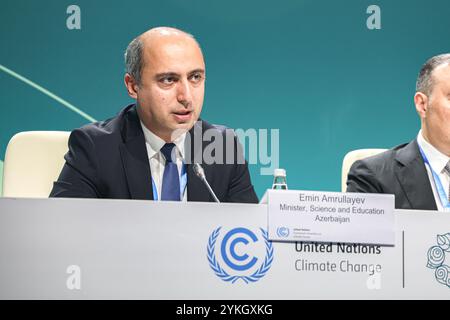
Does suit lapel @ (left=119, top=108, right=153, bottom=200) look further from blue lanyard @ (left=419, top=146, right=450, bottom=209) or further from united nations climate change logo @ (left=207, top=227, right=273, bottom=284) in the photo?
blue lanyard @ (left=419, top=146, right=450, bottom=209)

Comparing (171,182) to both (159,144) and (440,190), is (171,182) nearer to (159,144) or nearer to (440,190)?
(159,144)

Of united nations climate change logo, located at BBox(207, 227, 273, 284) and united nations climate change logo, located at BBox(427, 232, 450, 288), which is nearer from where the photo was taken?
united nations climate change logo, located at BBox(207, 227, 273, 284)

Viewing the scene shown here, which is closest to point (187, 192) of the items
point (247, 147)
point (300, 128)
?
point (247, 147)

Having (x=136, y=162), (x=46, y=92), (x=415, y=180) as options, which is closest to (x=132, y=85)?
(x=136, y=162)

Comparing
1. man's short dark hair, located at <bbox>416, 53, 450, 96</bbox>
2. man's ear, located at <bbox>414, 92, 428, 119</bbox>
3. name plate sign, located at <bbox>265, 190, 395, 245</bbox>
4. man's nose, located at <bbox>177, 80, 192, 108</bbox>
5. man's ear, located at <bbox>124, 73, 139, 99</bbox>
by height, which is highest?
man's short dark hair, located at <bbox>416, 53, 450, 96</bbox>

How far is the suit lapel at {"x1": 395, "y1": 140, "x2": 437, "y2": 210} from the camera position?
281 centimetres

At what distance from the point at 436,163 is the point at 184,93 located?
111 centimetres

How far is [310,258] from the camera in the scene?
1.86 m

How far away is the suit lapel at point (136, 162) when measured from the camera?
7.98ft

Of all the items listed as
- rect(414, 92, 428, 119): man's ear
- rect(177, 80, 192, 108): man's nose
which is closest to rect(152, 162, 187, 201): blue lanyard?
rect(177, 80, 192, 108): man's nose

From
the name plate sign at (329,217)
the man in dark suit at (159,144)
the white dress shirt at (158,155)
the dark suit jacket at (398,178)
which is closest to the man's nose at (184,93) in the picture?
the man in dark suit at (159,144)

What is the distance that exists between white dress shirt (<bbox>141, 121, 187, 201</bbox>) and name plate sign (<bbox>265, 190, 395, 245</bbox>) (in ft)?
2.25

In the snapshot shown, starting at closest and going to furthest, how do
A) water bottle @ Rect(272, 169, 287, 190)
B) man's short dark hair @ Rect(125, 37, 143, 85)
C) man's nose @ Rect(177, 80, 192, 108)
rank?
water bottle @ Rect(272, 169, 287, 190) → man's nose @ Rect(177, 80, 192, 108) → man's short dark hair @ Rect(125, 37, 143, 85)

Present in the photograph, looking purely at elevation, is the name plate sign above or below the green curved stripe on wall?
below
